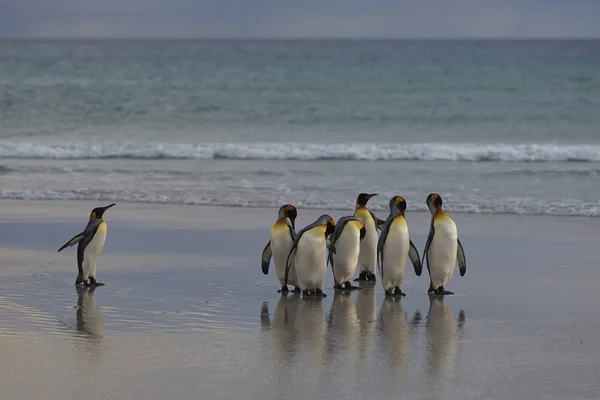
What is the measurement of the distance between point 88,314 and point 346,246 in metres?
1.77

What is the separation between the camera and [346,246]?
745 centimetres

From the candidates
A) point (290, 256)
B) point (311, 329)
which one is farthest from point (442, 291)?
point (311, 329)

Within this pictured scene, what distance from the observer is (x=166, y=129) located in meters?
26.3

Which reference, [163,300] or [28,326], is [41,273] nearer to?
[163,300]

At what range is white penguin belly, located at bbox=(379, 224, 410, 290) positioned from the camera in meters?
7.29

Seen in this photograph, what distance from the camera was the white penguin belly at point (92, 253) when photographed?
7.43 meters

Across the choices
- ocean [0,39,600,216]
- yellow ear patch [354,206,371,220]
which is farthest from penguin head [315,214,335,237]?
ocean [0,39,600,216]

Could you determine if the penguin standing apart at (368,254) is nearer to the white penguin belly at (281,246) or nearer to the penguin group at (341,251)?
the penguin group at (341,251)

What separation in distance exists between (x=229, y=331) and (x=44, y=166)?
11.0 meters

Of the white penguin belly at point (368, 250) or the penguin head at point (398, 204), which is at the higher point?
the penguin head at point (398, 204)

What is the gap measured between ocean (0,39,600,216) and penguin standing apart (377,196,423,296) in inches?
158

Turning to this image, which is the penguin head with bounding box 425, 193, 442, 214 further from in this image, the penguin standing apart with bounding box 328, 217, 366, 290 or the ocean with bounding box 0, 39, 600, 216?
the ocean with bounding box 0, 39, 600, 216

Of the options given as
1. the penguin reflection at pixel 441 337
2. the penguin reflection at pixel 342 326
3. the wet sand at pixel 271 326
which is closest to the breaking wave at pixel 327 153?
the wet sand at pixel 271 326

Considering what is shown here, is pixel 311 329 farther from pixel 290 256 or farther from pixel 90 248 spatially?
pixel 90 248
